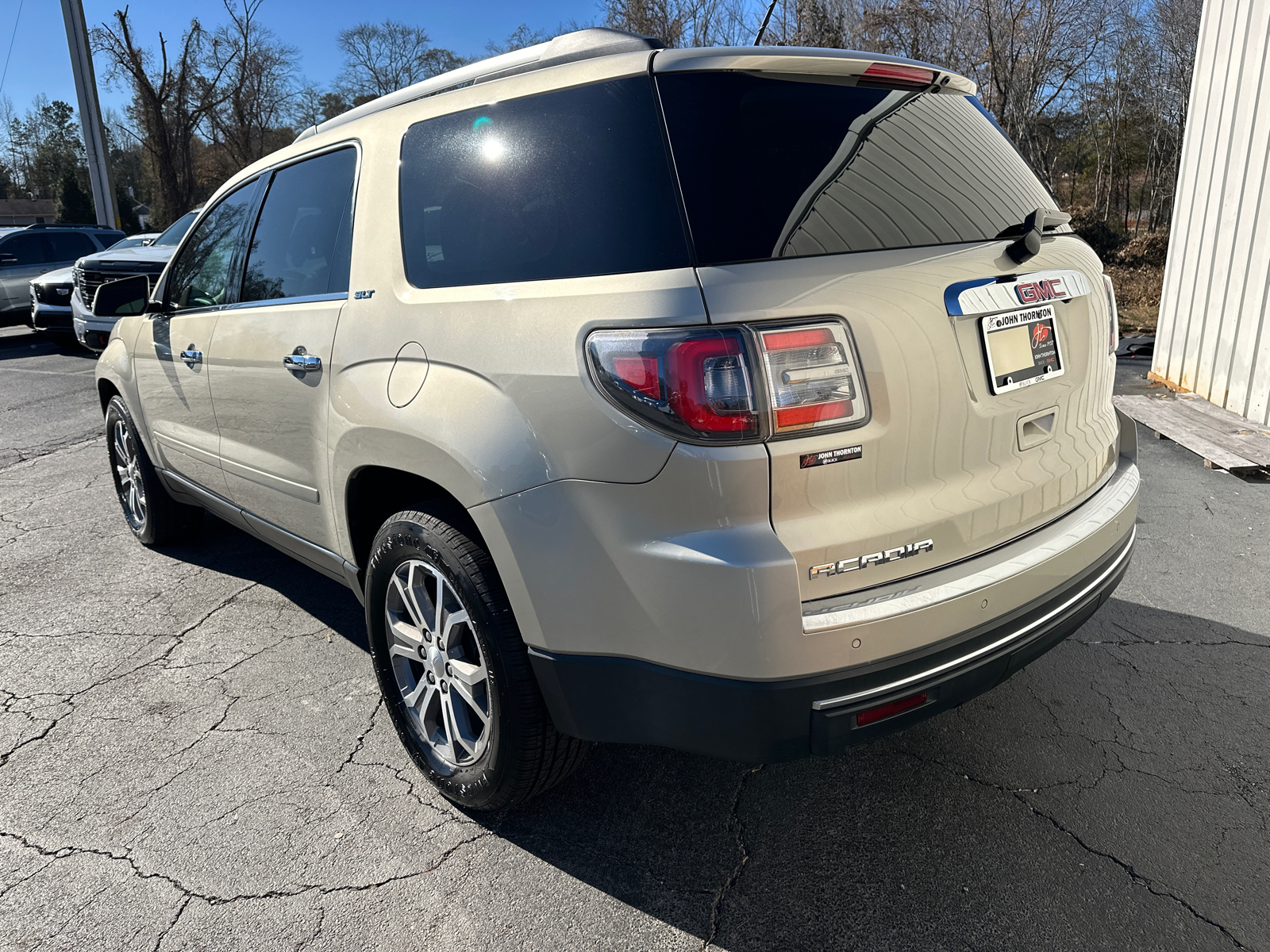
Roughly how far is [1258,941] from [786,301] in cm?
175

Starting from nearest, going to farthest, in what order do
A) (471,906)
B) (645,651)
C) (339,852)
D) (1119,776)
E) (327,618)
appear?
1. (645,651)
2. (471,906)
3. (339,852)
4. (1119,776)
5. (327,618)

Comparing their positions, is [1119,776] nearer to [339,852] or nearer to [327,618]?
[339,852]

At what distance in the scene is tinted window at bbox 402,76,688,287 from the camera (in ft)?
6.14

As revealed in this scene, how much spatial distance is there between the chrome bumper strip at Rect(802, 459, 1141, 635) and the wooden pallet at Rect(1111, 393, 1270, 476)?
3691mm

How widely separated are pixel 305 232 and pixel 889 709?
238 cm

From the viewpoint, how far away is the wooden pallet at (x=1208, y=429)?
5422 millimetres

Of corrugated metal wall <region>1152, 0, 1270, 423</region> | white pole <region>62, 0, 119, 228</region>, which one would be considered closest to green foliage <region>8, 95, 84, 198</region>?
white pole <region>62, 0, 119, 228</region>

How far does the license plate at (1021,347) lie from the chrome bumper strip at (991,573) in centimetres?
38

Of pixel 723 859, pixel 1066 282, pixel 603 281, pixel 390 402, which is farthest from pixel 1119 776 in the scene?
pixel 390 402

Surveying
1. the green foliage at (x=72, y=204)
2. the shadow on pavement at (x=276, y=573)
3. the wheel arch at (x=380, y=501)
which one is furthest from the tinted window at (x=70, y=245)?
the green foliage at (x=72, y=204)

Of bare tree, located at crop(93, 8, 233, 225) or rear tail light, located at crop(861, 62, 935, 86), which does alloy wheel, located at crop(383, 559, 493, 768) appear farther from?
bare tree, located at crop(93, 8, 233, 225)

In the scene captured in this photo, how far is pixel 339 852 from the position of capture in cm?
232

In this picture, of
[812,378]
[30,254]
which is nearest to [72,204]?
[30,254]

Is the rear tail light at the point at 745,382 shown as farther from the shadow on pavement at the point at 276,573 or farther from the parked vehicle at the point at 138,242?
the parked vehicle at the point at 138,242
